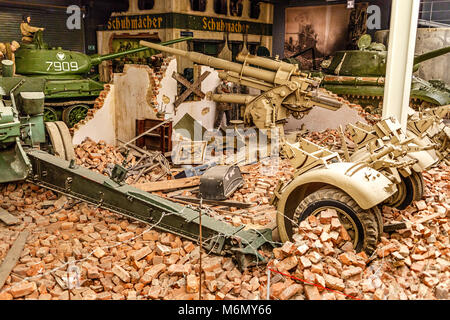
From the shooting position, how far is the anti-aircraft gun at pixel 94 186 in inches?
184

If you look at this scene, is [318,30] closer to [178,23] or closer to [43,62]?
[178,23]

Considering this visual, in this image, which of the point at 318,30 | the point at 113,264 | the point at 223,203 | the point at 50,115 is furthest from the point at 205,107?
the point at 318,30

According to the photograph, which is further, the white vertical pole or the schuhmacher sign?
the schuhmacher sign

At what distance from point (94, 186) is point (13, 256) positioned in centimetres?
117

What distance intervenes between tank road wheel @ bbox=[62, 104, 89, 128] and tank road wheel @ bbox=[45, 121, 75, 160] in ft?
11.0

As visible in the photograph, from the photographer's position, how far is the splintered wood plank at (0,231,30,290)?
4.24 metres

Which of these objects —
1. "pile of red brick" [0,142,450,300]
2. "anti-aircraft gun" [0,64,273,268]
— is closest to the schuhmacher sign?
"anti-aircraft gun" [0,64,273,268]

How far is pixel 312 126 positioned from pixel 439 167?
13.2 ft

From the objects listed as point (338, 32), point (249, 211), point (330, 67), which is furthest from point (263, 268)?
point (338, 32)

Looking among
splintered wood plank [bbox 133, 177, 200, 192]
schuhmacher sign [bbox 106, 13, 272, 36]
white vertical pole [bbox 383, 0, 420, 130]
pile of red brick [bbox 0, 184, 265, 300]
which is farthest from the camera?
schuhmacher sign [bbox 106, 13, 272, 36]

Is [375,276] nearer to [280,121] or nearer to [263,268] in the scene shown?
[263,268]

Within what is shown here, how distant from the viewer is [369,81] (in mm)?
12000

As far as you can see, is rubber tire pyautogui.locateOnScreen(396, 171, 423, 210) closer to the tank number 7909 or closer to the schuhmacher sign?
the tank number 7909

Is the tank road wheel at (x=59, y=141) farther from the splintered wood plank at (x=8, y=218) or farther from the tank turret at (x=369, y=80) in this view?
the tank turret at (x=369, y=80)
